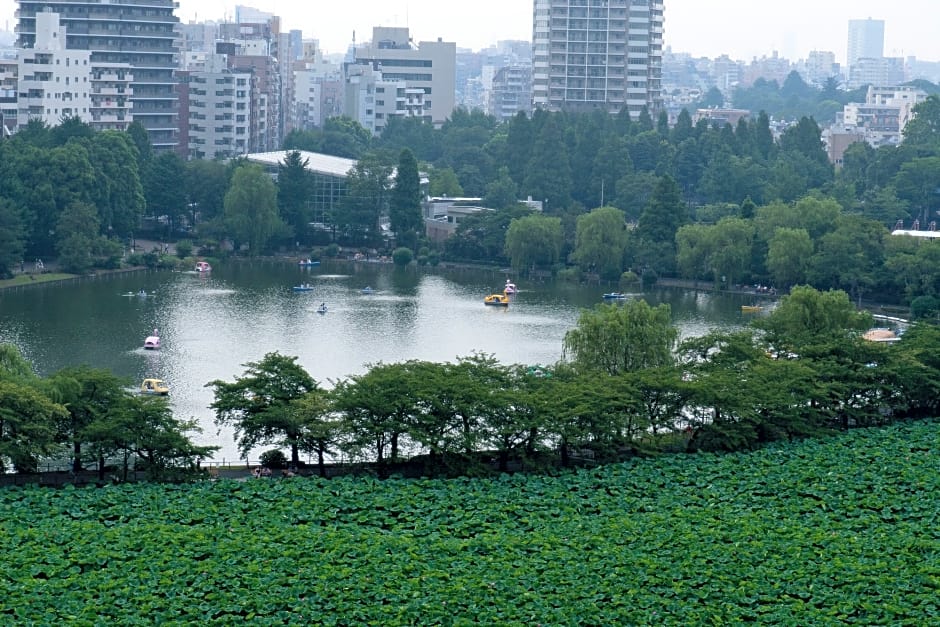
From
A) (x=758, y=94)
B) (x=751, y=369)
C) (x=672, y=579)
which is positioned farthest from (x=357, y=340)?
(x=758, y=94)

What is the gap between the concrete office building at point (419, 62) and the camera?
9956 centimetres

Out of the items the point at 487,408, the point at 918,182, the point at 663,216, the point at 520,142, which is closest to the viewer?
the point at 487,408

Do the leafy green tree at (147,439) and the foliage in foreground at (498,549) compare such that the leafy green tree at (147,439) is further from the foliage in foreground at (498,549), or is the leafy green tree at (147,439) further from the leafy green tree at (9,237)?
the leafy green tree at (9,237)

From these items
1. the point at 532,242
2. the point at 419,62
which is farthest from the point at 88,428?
the point at 419,62

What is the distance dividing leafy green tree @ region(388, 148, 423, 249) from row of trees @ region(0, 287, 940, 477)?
91.7ft

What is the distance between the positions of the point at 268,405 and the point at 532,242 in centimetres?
2981

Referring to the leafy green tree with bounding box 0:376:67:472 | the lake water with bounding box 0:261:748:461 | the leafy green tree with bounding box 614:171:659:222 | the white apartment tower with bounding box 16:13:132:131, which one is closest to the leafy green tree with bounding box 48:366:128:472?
the leafy green tree with bounding box 0:376:67:472

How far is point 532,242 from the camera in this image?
5744cm

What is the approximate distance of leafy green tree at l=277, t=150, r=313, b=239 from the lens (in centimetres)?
6172

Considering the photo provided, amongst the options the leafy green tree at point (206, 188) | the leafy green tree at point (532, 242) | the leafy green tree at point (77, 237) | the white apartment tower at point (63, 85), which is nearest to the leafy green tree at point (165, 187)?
the leafy green tree at point (206, 188)

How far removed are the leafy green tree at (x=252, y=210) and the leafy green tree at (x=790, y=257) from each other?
58.3 ft

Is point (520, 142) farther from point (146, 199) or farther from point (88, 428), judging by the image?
point (88, 428)

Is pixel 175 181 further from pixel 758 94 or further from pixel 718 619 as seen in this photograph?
pixel 758 94

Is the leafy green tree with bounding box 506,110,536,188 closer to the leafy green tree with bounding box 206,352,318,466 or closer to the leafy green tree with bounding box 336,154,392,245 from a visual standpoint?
the leafy green tree with bounding box 336,154,392,245
